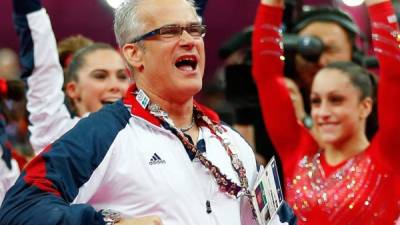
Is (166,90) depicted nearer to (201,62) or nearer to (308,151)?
(201,62)

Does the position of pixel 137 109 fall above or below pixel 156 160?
above

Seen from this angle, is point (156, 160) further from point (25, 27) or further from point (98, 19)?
point (98, 19)

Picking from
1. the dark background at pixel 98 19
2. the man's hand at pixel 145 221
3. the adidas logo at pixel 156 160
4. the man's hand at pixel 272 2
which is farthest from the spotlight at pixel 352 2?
the man's hand at pixel 145 221

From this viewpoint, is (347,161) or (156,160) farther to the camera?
(347,161)

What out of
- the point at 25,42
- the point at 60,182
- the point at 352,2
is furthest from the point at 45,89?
the point at 352,2

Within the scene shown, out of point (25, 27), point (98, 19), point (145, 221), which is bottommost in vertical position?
point (98, 19)

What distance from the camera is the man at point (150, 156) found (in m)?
2.29

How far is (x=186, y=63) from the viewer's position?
8.45 ft

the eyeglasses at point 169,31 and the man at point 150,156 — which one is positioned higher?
the eyeglasses at point 169,31

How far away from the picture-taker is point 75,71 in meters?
4.06

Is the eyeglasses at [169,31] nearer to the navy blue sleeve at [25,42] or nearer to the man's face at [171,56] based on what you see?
the man's face at [171,56]

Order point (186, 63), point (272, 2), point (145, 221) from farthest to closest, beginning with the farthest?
point (272, 2) → point (186, 63) → point (145, 221)

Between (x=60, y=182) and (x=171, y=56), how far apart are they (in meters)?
0.50

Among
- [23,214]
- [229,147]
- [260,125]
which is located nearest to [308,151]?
[260,125]
